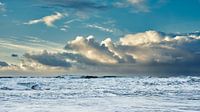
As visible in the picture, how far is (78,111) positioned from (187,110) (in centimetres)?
559

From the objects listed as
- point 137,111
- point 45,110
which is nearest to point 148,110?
point 137,111

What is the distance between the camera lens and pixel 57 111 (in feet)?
64.7

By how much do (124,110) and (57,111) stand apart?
338 cm

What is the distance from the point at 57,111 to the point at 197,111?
6951 mm

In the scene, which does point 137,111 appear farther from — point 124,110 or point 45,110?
point 45,110

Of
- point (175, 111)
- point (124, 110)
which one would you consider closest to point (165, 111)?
point (175, 111)

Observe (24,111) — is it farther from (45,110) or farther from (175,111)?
(175,111)

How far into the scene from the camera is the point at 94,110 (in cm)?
2031

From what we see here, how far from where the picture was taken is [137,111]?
20078 mm

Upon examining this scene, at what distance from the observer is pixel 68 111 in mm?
19688

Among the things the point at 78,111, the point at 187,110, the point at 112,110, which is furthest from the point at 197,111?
the point at 78,111

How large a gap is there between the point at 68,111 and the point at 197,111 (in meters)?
6.41

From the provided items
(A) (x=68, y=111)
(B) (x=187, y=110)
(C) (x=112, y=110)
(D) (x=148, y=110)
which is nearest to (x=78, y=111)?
(A) (x=68, y=111)

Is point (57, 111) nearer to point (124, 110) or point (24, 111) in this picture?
point (24, 111)
